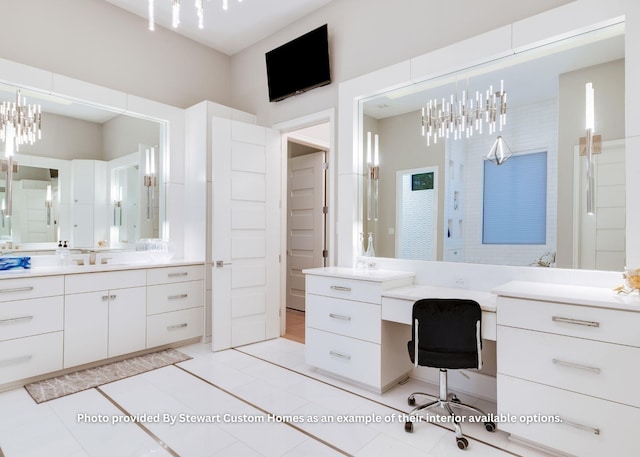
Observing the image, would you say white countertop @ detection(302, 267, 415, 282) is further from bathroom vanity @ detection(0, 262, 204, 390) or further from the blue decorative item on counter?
the blue decorative item on counter

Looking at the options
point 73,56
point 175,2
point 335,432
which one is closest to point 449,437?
point 335,432

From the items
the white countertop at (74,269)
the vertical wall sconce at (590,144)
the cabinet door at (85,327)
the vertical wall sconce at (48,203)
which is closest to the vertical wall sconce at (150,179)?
the white countertop at (74,269)

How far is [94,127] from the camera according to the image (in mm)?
3412

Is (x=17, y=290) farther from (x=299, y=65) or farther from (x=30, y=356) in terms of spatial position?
(x=299, y=65)

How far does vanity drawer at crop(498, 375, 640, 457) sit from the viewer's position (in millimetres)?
1675

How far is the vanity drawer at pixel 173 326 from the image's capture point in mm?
3398

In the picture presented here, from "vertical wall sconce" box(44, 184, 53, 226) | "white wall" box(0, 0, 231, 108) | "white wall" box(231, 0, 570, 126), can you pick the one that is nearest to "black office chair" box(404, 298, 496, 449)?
"white wall" box(231, 0, 570, 126)

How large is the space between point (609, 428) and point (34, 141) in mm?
4455

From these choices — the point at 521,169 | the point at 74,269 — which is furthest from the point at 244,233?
the point at 521,169

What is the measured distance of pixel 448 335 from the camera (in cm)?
207

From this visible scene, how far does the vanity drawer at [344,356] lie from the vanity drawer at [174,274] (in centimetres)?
147

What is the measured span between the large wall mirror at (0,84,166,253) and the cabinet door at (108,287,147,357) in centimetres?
62

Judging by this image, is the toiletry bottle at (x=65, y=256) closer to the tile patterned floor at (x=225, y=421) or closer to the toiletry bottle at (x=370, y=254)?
the tile patterned floor at (x=225, y=421)

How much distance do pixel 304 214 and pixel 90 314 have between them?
298cm
